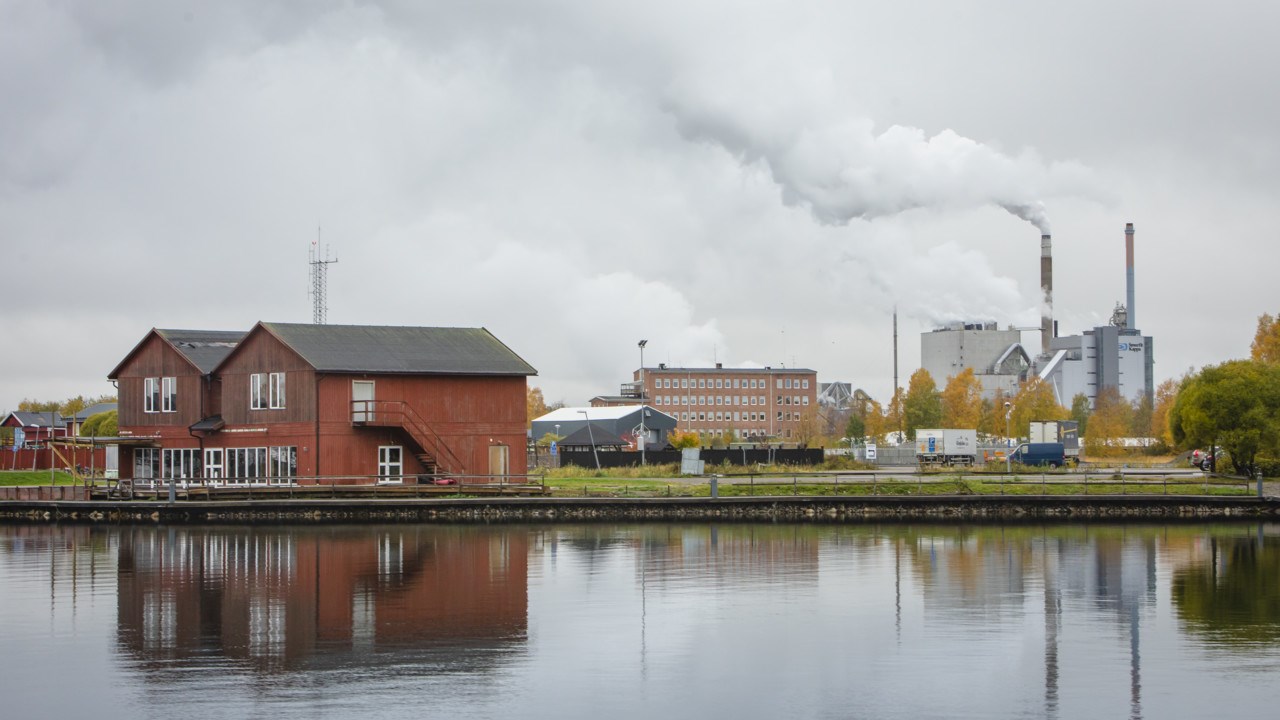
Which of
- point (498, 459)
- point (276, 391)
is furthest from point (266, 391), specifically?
point (498, 459)

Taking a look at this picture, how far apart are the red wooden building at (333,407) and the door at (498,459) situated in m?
0.05

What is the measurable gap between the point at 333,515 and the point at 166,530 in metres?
6.34

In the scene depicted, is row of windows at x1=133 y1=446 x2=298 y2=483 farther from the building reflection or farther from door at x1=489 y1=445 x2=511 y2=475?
the building reflection

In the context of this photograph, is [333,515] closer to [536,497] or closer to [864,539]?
[536,497]

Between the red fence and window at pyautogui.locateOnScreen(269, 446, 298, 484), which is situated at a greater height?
window at pyautogui.locateOnScreen(269, 446, 298, 484)

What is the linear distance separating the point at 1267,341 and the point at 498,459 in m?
56.8

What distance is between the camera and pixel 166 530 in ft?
171

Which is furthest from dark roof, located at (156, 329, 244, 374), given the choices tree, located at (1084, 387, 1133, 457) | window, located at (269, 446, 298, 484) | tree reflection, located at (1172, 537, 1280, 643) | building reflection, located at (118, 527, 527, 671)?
tree, located at (1084, 387, 1133, 457)

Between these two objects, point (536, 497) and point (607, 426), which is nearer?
point (536, 497)

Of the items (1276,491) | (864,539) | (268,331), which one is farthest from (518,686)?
(1276,491)

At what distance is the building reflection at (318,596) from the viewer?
24.8 meters

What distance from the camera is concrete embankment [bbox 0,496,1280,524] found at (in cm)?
5556

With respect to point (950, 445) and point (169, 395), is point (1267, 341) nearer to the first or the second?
point (950, 445)

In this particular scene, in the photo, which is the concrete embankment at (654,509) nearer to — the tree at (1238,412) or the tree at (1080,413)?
the tree at (1238,412)
